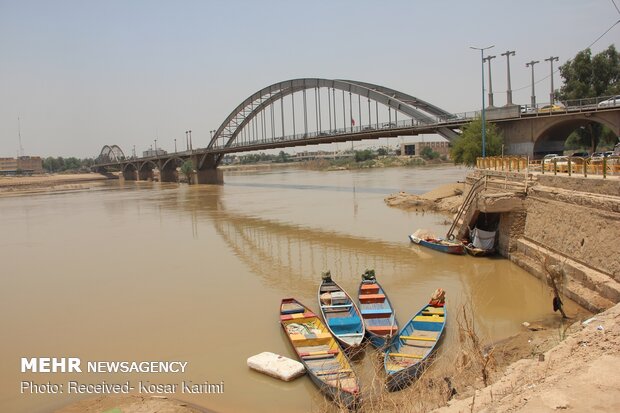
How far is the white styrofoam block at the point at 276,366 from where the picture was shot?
9.06 meters

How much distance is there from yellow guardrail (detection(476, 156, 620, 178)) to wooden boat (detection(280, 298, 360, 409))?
29.1 ft

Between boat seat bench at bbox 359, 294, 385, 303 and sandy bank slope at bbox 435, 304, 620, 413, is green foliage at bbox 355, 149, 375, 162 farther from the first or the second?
sandy bank slope at bbox 435, 304, 620, 413

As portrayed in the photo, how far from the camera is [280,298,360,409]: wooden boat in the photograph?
25.3 feet

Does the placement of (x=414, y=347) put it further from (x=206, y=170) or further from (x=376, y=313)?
(x=206, y=170)

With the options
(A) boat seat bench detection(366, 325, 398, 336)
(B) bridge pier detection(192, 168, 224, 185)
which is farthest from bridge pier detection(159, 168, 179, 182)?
(A) boat seat bench detection(366, 325, 398, 336)

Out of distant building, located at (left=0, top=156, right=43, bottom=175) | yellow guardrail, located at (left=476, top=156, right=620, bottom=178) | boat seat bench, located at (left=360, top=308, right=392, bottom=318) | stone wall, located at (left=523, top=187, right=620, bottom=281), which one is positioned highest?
distant building, located at (left=0, top=156, right=43, bottom=175)

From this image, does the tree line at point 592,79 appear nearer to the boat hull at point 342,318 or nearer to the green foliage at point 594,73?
the green foliage at point 594,73

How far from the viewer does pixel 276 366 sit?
930 cm

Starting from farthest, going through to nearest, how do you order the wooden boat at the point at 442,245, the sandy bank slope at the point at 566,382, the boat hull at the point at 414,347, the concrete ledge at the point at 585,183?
the wooden boat at the point at 442,245 < the concrete ledge at the point at 585,183 < the boat hull at the point at 414,347 < the sandy bank slope at the point at 566,382

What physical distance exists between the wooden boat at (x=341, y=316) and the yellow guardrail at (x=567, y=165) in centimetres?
779

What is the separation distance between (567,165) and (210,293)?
12.2 meters

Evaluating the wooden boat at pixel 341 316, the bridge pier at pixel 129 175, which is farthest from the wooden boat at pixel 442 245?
the bridge pier at pixel 129 175

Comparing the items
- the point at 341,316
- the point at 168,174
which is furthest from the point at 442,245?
the point at 168,174

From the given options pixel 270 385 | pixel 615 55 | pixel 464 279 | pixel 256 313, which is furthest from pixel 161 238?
pixel 615 55
